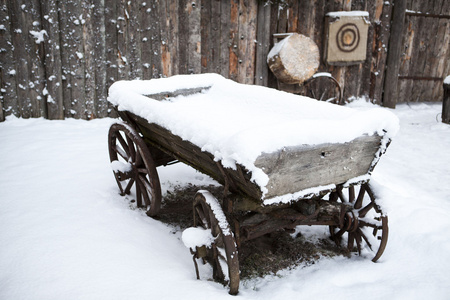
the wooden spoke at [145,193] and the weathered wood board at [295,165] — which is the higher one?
the weathered wood board at [295,165]

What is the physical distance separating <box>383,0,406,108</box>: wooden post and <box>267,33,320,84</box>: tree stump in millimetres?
1964

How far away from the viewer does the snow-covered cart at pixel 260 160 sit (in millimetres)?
1579

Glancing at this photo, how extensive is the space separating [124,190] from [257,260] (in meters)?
1.28

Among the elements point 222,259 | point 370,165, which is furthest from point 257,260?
point 370,165

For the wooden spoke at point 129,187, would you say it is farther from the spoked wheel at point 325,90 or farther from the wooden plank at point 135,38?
the spoked wheel at point 325,90

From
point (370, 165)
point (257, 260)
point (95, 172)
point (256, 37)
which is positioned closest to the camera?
point (370, 165)

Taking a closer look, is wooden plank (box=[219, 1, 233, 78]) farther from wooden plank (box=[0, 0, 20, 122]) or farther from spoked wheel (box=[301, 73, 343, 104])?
wooden plank (box=[0, 0, 20, 122])

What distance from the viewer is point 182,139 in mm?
1852

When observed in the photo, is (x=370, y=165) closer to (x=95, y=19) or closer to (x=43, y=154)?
(x=43, y=154)

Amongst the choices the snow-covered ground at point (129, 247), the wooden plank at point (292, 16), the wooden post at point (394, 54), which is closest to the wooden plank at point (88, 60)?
the snow-covered ground at point (129, 247)

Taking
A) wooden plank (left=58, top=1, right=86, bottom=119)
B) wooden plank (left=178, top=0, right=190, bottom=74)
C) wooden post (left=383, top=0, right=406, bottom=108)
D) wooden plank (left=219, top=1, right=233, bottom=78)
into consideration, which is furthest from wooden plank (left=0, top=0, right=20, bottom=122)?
wooden post (left=383, top=0, right=406, bottom=108)

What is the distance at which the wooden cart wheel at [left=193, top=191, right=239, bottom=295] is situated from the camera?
1712mm

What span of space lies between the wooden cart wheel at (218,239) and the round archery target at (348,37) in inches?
185

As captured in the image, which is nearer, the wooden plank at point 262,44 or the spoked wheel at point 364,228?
the spoked wheel at point 364,228
